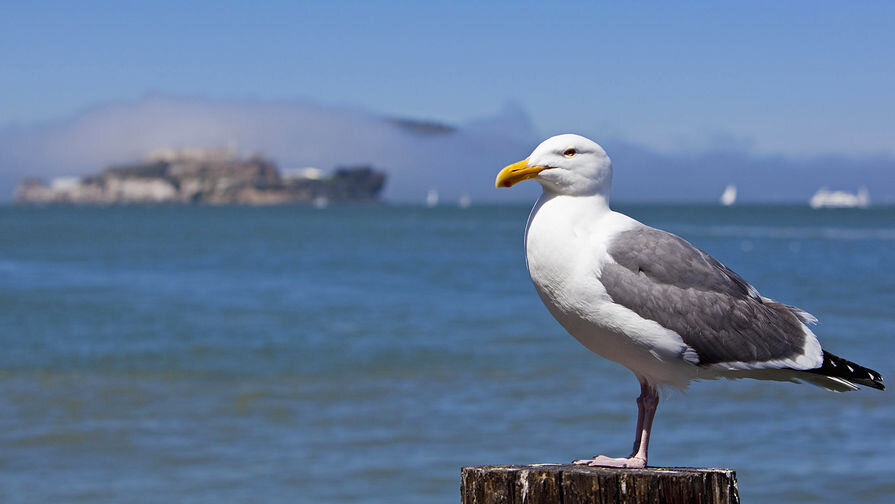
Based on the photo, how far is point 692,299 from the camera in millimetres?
3896

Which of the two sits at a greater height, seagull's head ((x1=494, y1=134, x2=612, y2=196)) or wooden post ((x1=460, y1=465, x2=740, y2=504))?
seagull's head ((x1=494, y1=134, x2=612, y2=196))

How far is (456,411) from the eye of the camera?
1131 centimetres

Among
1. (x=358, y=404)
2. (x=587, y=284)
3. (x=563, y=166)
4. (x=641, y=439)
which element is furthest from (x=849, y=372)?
(x=358, y=404)

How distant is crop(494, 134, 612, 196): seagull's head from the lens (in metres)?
3.77

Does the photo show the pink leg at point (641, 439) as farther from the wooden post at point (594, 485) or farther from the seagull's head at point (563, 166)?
the seagull's head at point (563, 166)

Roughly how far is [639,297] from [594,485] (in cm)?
81

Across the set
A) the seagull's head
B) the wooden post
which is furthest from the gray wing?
the wooden post

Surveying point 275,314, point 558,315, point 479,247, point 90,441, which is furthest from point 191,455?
point 479,247

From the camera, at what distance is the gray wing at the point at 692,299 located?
12.5ft

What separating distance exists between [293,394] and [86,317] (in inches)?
406

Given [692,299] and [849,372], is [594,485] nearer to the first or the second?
[692,299]

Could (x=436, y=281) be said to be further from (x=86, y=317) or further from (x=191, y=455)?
(x=191, y=455)

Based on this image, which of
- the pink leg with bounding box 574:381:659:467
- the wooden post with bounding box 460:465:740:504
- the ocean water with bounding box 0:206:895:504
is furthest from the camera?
the ocean water with bounding box 0:206:895:504

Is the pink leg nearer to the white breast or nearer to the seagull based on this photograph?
the seagull
